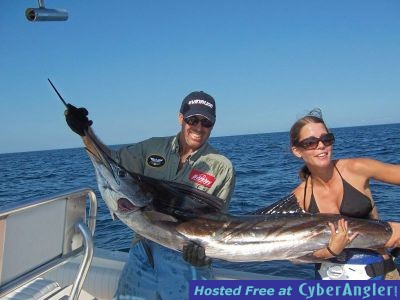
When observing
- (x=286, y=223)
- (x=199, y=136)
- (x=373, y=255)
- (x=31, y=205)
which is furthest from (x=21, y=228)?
(x=373, y=255)

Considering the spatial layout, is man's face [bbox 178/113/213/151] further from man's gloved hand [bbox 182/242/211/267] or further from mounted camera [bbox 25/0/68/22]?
Result: mounted camera [bbox 25/0/68/22]

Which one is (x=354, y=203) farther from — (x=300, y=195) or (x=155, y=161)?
(x=155, y=161)

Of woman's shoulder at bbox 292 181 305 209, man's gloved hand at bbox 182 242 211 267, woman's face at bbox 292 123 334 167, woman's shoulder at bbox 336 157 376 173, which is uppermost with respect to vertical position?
woman's face at bbox 292 123 334 167

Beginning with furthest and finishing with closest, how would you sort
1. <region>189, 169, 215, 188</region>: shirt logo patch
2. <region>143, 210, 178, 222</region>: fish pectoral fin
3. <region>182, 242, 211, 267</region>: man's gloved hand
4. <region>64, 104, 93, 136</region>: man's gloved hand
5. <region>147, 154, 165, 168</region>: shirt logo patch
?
<region>147, 154, 165, 168</region>: shirt logo patch < <region>189, 169, 215, 188</region>: shirt logo patch < <region>143, 210, 178, 222</region>: fish pectoral fin < <region>182, 242, 211, 267</region>: man's gloved hand < <region>64, 104, 93, 136</region>: man's gloved hand

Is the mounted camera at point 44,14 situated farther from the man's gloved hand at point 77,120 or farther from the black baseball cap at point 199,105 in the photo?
the black baseball cap at point 199,105

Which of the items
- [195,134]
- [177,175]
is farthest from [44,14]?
[177,175]

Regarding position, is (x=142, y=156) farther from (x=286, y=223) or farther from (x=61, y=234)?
(x=286, y=223)

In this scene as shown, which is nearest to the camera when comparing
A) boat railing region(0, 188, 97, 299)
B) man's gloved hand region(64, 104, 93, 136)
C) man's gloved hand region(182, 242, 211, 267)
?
boat railing region(0, 188, 97, 299)

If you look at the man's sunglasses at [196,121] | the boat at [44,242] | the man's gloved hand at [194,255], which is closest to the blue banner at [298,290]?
the man's gloved hand at [194,255]

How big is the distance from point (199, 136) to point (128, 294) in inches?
52.6

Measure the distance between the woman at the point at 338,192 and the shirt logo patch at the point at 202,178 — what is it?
2.31 feet

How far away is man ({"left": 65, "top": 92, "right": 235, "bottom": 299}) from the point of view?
2.90 meters

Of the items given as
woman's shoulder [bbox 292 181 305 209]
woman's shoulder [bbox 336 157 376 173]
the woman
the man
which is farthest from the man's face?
woman's shoulder [bbox 336 157 376 173]

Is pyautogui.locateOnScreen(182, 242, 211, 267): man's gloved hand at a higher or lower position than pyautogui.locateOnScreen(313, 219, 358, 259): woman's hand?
lower
